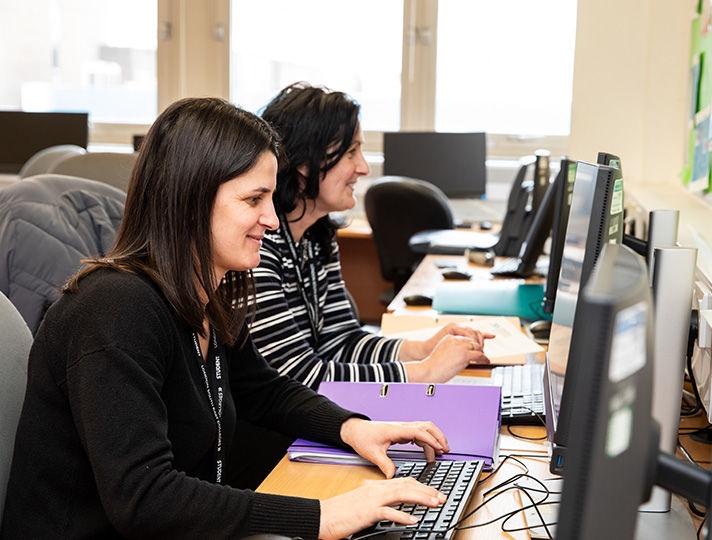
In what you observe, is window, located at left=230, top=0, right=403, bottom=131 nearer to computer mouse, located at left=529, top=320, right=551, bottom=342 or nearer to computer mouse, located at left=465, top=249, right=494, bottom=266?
computer mouse, located at left=465, top=249, right=494, bottom=266

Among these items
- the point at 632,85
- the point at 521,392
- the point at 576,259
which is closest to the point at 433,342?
the point at 521,392

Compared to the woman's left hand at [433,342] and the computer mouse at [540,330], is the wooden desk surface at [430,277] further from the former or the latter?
the woman's left hand at [433,342]

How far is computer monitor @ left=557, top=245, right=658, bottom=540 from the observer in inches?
18.1

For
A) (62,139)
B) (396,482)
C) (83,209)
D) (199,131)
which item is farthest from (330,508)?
(62,139)

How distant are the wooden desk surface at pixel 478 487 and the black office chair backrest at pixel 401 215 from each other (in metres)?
2.66

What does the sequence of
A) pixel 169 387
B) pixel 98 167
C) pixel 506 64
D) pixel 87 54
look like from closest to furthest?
1. pixel 169 387
2. pixel 98 167
3. pixel 506 64
4. pixel 87 54

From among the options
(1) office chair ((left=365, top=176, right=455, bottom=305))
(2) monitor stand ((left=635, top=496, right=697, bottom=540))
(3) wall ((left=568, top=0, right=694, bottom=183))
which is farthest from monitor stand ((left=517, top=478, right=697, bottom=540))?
(1) office chair ((left=365, top=176, right=455, bottom=305))

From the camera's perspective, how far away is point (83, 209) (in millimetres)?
1995

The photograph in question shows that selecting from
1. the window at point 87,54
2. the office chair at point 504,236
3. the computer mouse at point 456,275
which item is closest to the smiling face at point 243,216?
the computer mouse at point 456,275

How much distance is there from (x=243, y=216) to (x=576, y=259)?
498mm

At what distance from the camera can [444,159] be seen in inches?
184

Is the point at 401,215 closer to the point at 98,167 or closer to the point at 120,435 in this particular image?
the point at 98,167

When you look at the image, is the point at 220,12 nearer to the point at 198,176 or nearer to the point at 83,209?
the point at 83,209

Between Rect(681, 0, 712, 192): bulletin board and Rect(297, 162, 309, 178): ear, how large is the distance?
1.34m
